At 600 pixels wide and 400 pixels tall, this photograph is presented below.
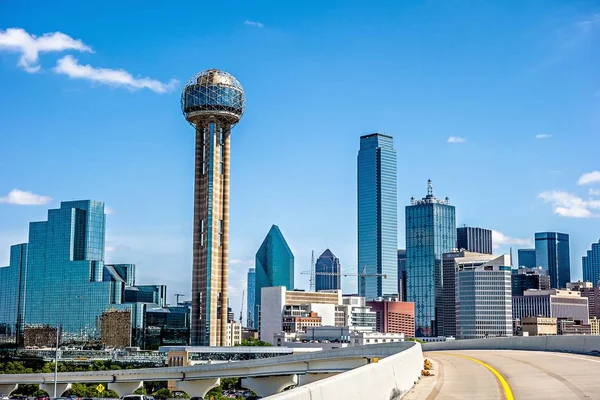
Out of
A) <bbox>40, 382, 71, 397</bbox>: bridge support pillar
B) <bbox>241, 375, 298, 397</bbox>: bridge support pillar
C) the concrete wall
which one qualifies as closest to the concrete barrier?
the concrete wall

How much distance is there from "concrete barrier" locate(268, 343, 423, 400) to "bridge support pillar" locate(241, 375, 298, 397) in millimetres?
60601

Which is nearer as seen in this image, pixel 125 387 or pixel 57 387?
pixel 125 387

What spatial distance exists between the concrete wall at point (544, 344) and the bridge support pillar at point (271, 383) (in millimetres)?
17188

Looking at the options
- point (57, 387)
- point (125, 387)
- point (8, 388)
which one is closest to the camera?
point (125, 387)

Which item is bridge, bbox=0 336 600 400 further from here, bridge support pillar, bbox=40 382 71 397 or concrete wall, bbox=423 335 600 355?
bridge support pillar, bbox=40 382 71 397

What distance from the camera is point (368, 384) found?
19.7m

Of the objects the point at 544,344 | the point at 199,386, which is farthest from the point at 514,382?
the point at 199,386

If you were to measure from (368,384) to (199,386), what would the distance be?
4015 inches

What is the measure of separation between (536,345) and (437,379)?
34831 mm

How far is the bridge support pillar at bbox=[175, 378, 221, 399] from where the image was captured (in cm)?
11643

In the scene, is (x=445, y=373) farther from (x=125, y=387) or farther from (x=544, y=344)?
(x=125, y=387)

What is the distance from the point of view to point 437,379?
32.2 meters

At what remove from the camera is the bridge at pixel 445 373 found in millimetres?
19172

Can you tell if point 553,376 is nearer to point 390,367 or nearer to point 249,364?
point 390,367
